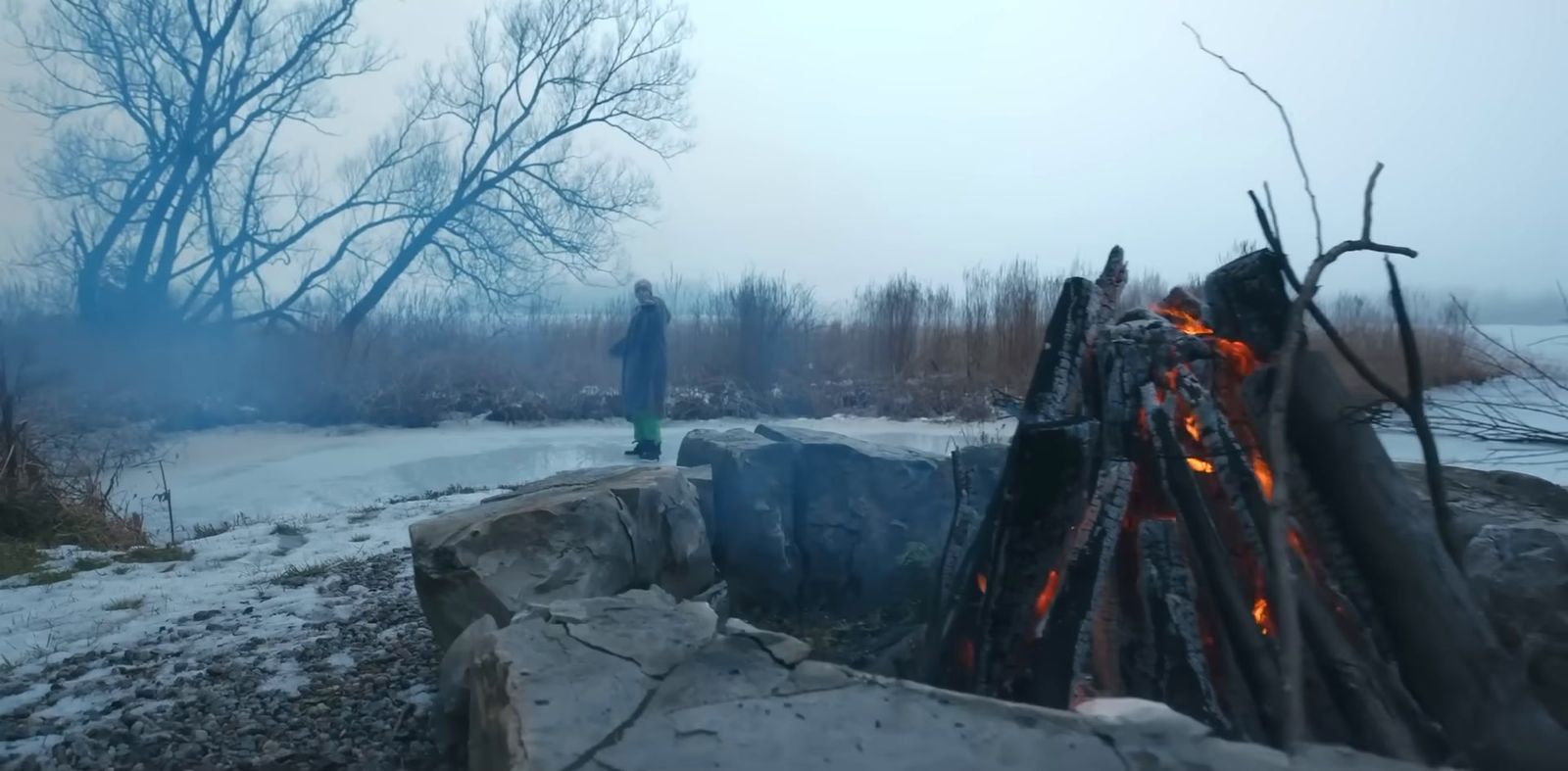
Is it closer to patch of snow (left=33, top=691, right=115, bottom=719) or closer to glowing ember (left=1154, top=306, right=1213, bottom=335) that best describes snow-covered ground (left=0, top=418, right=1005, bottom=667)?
patch of snow (left=33, top=691, right=115, bottom=719)

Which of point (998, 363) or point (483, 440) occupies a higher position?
point (998, 363)

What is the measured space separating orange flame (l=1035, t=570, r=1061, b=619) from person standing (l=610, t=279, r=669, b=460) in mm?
6731

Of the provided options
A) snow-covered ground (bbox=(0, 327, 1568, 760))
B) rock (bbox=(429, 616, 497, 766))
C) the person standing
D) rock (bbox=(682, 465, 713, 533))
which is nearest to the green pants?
the person standing

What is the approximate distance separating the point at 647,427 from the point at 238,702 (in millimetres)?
6118

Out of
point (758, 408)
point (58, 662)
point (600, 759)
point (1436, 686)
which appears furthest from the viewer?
point (758, 408)

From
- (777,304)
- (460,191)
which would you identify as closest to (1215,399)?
(777,304)

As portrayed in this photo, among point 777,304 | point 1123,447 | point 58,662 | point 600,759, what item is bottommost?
point 58,662

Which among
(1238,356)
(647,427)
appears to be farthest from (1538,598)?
(647,427)

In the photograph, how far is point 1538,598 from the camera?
2.77 metres

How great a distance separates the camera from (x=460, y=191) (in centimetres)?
1634

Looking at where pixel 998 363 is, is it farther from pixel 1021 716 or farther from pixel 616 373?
pixel 1021 716

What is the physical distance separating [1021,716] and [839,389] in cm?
1202

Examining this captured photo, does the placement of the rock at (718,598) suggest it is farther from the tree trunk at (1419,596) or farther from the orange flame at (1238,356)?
the tree trunk at (1419,596)

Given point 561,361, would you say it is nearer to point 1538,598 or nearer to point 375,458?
point 375,458
